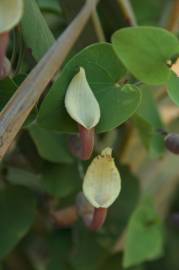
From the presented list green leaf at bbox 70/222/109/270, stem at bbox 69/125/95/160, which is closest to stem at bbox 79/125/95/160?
stem at bbox 69/125/95/160

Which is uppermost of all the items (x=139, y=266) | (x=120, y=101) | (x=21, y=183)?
(x=120, y=101)

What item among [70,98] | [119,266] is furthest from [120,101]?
[119,266]

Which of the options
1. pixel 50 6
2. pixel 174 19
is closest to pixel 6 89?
pixel 50 6

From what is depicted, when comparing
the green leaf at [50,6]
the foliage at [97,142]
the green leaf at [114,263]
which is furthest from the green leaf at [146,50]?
the green leaf at [114,263]

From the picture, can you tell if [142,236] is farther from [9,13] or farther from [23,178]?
[9,13]

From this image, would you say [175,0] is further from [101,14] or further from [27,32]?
[27,32]

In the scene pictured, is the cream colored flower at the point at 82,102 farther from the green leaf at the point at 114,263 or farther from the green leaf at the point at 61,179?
the green leaf at the point at 114,263

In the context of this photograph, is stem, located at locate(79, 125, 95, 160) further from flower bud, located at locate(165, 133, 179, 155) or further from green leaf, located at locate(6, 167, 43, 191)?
green leaf, located at locate(6, 167, 43, 191)
